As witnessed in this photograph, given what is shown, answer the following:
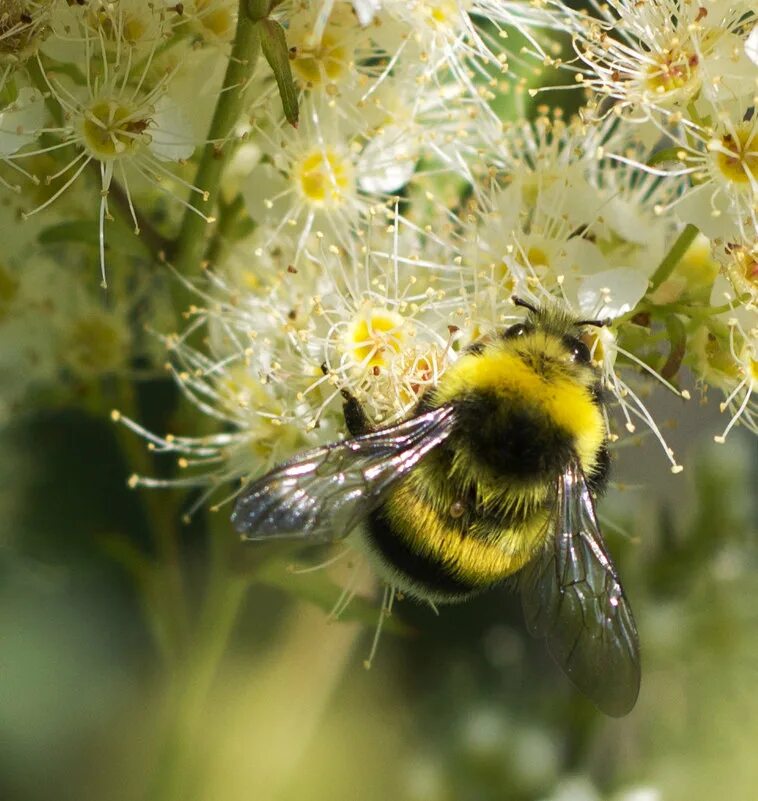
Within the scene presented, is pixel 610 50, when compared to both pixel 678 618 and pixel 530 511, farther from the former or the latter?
pixel 678 618

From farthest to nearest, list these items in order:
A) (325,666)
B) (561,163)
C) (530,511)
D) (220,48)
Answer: (325,666)
(561,163)
(220,48)
(530,511)

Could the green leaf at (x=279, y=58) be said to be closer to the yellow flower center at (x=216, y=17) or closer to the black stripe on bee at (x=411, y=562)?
the yellow flower center at (x=216, y=17)

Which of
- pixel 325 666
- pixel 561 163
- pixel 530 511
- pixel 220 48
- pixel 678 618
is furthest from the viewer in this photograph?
pixel 325 666

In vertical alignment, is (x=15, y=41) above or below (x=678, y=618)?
above

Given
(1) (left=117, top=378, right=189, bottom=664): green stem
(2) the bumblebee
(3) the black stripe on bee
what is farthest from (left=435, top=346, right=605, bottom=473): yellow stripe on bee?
(1) (left=117, top=378, right=189, bottom=664): green stem

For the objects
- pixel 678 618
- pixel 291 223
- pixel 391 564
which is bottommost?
pixel 678 618

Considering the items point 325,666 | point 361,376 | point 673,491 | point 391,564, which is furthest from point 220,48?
point 325,666

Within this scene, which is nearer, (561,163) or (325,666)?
(561,163)

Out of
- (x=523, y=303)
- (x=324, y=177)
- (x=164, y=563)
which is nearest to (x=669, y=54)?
(x=523, y=303)
